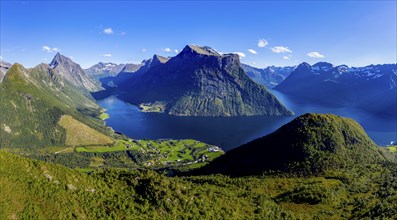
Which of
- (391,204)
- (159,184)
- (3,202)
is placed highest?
(391,204)

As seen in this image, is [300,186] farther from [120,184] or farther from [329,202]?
[120,184]

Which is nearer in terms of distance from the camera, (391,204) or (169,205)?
(169,205)

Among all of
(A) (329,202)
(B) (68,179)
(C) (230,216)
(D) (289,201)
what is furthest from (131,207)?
(A) (329,202)

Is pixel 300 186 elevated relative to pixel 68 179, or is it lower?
elevated

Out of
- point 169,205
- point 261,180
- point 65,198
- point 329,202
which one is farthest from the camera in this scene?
point 261,180

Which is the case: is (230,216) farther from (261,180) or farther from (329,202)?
(261,180)

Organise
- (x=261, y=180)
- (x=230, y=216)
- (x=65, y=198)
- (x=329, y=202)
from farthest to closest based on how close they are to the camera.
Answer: (x=261, y=180) → (x=329, y=202) → (x=230, y=216) → (x=65, y=198)

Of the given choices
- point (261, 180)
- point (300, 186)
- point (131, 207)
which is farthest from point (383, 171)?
point (131, 207)

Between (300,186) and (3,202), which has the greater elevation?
(300,186)

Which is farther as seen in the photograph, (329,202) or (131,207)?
(329,202)
